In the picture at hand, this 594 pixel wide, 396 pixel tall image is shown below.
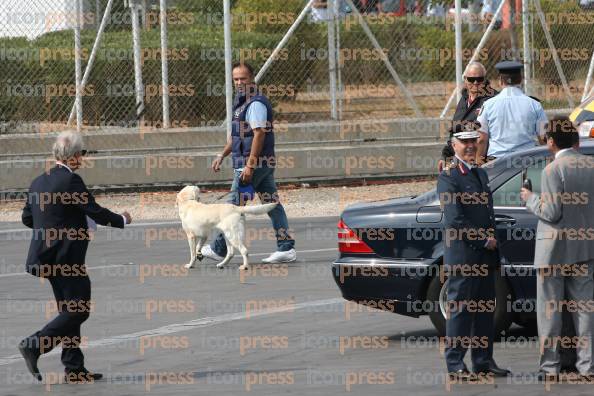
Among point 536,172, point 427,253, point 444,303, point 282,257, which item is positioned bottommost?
point 282,257

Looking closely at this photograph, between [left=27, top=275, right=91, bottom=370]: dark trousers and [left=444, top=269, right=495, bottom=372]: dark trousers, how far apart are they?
2.44 metres

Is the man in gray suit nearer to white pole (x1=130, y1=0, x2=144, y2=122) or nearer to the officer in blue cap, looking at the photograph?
the officer in blue cap

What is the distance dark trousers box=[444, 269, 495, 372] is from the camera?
921 cm

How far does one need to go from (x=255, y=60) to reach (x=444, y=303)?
14008 mm

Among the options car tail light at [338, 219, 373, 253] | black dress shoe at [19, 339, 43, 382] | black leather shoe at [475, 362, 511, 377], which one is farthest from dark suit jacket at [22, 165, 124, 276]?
black leather shoe at [475, 362, 511, 377]

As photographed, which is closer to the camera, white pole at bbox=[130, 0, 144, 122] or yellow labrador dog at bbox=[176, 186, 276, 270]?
yellow labrador dog at bbox=[176, 186, 276, 270]

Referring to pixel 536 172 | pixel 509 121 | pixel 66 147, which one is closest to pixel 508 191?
pixel 536 172

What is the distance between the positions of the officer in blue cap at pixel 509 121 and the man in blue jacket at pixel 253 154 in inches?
98.5

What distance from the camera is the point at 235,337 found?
1124 centimetres

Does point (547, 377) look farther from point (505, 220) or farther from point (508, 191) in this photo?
point (508, 191)

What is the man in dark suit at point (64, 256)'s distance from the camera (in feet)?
31.4

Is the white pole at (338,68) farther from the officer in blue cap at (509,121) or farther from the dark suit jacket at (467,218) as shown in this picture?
the dark suit jacket at (467,218)

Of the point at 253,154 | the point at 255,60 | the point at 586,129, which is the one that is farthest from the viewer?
the point at 255,60

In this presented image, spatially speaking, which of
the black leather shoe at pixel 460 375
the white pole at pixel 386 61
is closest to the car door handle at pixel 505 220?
the black leather shoe at pixel 460 375
